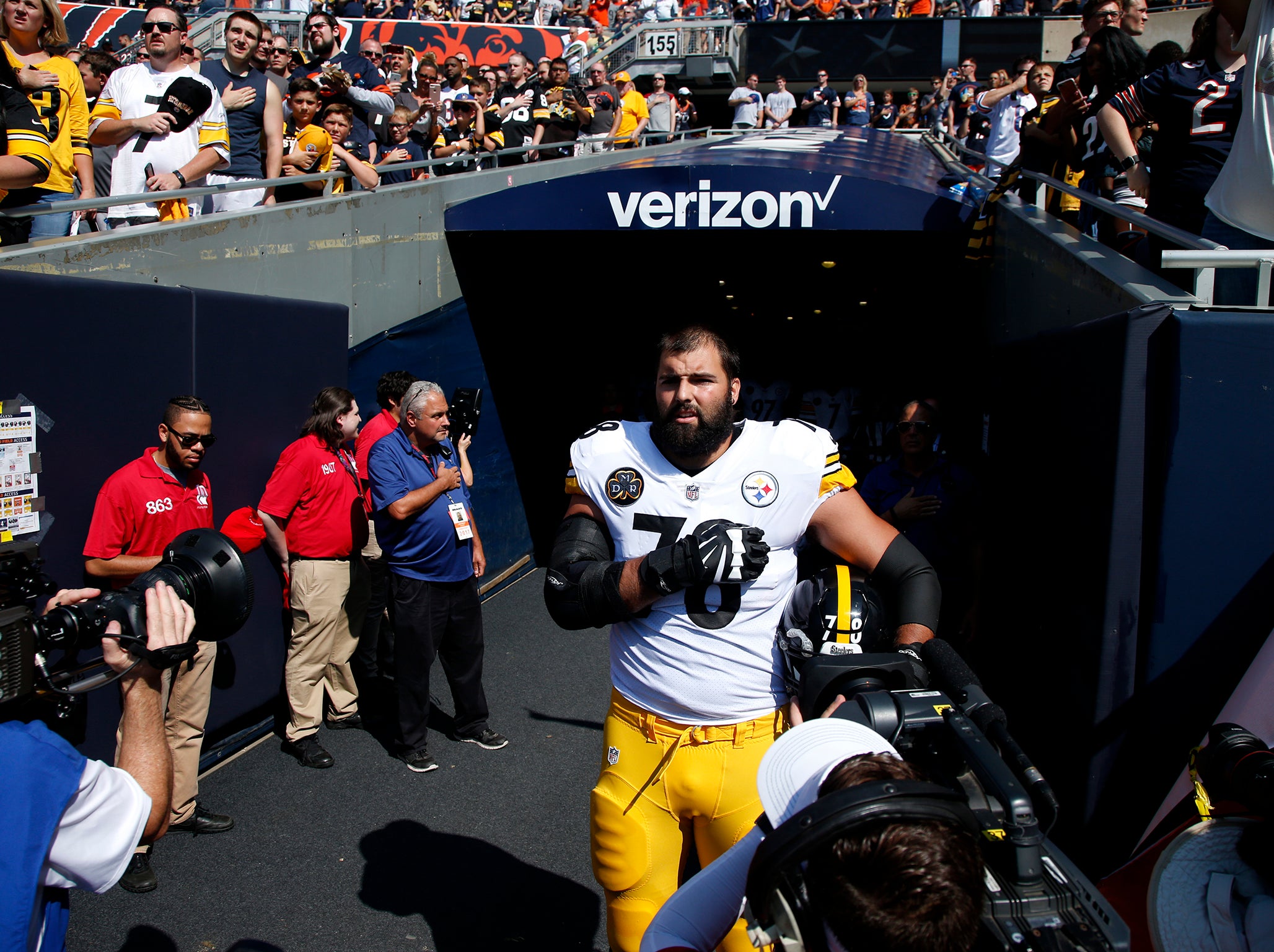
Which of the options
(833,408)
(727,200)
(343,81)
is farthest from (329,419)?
(833,408)

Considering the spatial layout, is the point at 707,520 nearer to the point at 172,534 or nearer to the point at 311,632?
the point at 172,534

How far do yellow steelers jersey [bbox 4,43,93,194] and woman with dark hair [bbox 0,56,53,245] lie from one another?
1.74 ft

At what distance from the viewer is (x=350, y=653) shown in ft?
17.9

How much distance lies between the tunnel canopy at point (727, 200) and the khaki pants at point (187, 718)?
4.44m

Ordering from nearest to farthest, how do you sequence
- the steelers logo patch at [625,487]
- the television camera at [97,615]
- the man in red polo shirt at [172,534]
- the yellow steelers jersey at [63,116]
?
1. the television camera at [97,615]
2. the steelers logo patch at [625,487]
3. the man in red polo shirt at [172,534]
4. the yellow steelers jersey at [63,116]

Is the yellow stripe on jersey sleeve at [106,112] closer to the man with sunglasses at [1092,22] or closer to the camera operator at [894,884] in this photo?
the man with sunglasses at [1092,22]

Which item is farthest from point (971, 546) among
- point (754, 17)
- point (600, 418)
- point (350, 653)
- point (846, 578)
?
point (754, 17)

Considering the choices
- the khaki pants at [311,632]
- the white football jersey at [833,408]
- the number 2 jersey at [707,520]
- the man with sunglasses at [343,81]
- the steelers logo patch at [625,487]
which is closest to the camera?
the number 2 jersey at [707,520]

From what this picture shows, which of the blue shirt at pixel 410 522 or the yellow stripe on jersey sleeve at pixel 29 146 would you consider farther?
the blue shirt at pixel 410 522

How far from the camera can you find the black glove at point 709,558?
2213 millimetres

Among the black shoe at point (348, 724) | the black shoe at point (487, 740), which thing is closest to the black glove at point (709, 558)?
the black shoe at point (487, 740)

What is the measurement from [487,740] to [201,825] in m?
1.52

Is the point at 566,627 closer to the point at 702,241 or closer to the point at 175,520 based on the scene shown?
the point at 175,520

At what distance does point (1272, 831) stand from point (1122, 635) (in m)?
1.36
